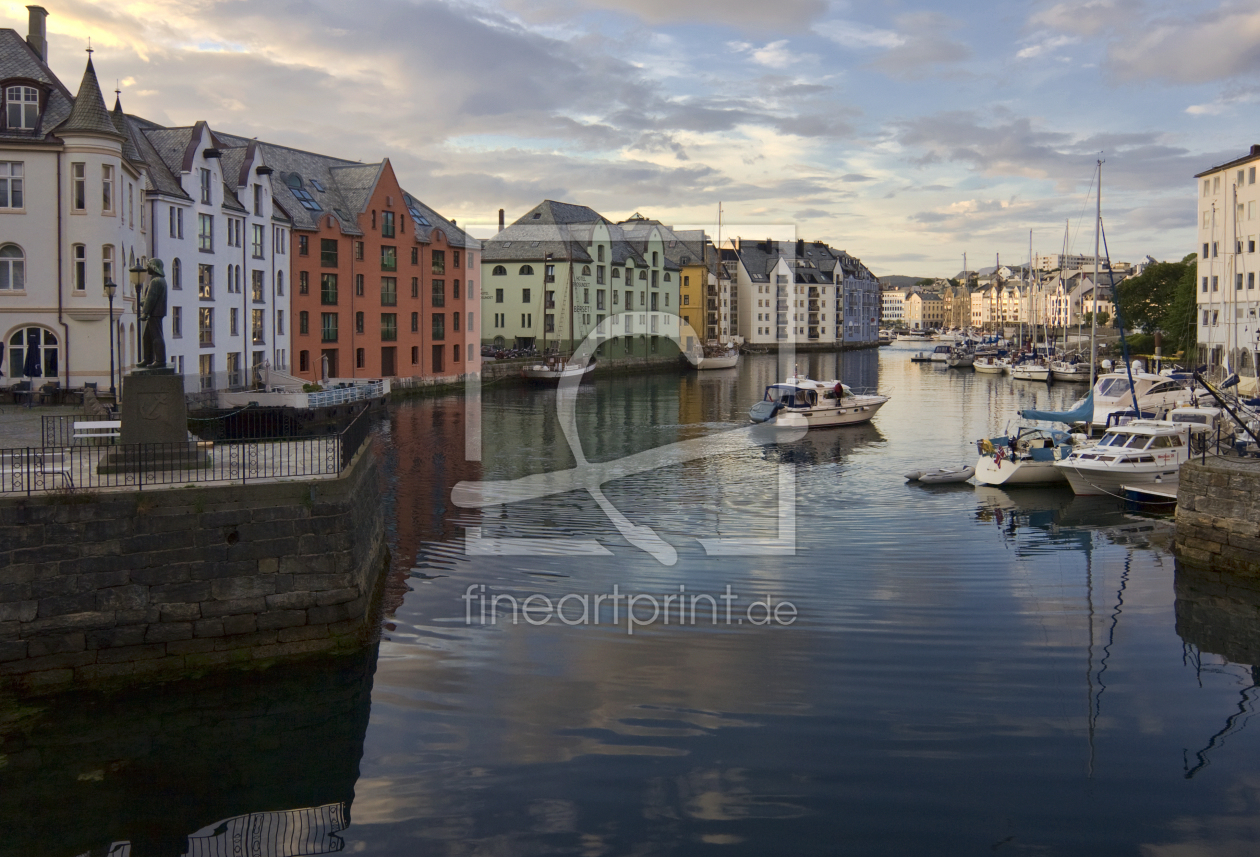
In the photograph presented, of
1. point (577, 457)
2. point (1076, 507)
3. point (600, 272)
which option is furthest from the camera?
point (600, 272)

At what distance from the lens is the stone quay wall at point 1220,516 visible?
25.0 metres

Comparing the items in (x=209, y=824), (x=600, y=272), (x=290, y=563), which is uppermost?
(x=600, y=272)

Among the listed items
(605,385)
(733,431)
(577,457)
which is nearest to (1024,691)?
(577,457)

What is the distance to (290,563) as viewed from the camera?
1812cm

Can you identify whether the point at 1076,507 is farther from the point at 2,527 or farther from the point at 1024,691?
the point at 2,527

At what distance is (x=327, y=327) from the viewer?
240ft

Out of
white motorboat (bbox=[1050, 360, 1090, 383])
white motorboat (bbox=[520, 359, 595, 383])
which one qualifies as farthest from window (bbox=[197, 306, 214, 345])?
white motorboat (bbox=[1050, 360, 1090, 383])

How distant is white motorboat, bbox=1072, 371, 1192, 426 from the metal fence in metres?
48.2

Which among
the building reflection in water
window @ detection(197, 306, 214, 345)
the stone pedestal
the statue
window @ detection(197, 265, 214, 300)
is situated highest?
window @ detection(197, 265, 214, 300)

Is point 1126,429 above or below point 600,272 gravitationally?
below

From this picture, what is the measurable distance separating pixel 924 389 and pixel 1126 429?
201ft

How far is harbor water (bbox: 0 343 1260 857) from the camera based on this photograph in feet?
43.8

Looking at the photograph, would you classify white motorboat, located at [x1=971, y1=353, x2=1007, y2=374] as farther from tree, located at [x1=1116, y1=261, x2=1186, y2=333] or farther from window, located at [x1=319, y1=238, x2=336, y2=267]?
window, located at [x1=319, y1=238, x2=336, y2=267]

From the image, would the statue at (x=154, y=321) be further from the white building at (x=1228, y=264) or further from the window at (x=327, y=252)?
the white building at (x=1228, y=264)
